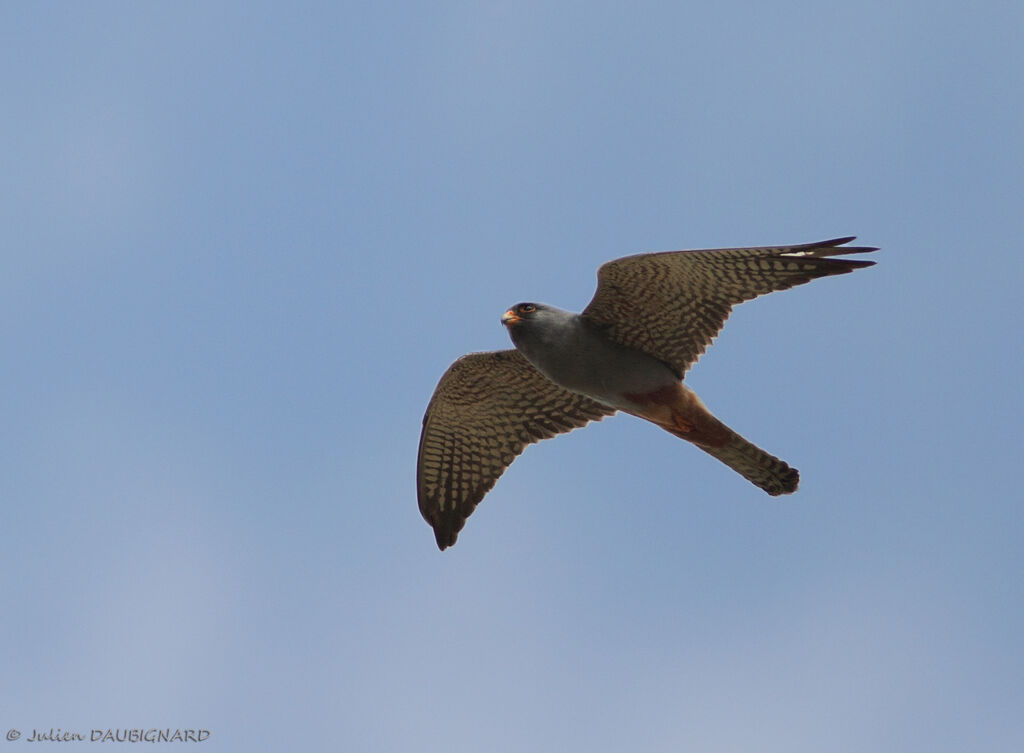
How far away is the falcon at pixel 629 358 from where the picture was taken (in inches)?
405

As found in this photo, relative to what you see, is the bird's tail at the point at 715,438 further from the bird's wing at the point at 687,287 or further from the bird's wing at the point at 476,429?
the bird's wing at the point at 476,429

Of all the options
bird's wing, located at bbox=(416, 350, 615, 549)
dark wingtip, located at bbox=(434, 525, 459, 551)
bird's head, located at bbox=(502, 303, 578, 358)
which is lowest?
dark wingtip, located at bbox=(434, 525, 459, 551)

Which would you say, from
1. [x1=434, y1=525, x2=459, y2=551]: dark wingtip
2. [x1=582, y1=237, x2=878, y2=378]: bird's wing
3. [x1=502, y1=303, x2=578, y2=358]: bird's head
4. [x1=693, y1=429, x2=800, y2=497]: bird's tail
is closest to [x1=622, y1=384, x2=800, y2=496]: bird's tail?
[x1=693, y1=429, x2=800, y2=497]: bird's tail

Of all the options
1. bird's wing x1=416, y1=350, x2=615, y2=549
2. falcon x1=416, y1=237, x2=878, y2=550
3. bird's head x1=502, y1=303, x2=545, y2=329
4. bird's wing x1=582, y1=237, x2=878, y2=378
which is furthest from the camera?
bird's wing x1=416, y1=350, x2=615, y2=549

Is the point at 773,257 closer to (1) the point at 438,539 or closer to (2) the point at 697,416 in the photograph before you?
(2) the point at 697,416

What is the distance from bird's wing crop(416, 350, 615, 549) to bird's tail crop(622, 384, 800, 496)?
43.7 inches

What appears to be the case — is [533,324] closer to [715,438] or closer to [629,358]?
[629,358]

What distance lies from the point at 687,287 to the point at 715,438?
1373 mm

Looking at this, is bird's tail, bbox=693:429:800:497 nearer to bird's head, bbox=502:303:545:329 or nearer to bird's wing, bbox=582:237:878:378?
bird's wing, bbox=582:237:878:378

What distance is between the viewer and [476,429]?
39.7ft

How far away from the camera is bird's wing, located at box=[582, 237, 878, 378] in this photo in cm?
1011

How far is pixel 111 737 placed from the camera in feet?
31.4

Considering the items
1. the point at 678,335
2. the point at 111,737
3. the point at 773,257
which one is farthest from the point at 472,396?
the point at 111,737

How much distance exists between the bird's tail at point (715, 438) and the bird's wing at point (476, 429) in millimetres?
1111
